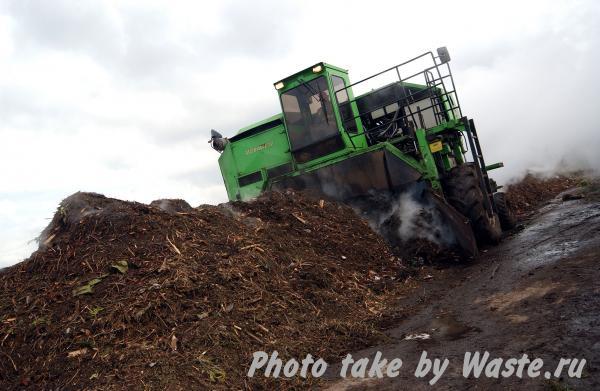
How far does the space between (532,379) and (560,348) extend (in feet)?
1.43

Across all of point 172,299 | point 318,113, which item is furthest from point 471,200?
point 172,299

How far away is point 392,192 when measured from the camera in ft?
24.7

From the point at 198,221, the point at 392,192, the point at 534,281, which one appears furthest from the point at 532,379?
the point at 392,192

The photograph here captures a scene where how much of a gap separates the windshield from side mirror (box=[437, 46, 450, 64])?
209cm

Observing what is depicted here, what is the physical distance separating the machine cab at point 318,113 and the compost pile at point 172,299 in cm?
259

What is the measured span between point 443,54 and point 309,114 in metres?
2.65

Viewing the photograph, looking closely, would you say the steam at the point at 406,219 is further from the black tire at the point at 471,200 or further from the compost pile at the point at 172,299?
the compost pile at the point at 172,299

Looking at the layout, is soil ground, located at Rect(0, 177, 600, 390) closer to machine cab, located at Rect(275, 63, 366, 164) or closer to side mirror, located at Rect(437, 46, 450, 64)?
machine cab, located at Rect(275, 63, 366, 164)

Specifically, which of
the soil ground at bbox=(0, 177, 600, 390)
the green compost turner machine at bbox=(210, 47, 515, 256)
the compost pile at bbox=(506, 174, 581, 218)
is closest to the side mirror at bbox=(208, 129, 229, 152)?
the green compost turner machine at bbox=(210, 47, 515, 256)

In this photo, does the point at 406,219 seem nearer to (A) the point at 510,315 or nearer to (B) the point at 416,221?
(B) the point at 416,221

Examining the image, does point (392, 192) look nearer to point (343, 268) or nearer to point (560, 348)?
point (343, 268)

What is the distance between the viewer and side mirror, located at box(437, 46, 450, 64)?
25.4 ft

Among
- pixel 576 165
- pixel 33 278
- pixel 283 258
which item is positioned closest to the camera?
pixel 33 278

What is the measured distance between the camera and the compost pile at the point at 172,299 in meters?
3.72
